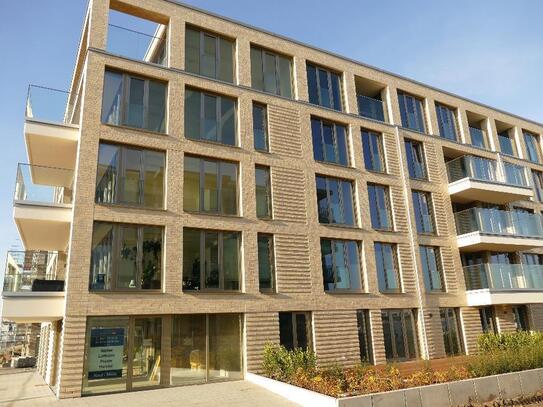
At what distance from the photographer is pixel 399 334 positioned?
18.7 metres

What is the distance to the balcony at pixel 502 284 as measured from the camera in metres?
20.5

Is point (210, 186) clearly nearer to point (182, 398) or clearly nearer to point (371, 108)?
point (182, 398)

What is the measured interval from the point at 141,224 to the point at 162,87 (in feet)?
18.0

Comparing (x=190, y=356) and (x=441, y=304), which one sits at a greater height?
(x=441, y=304)

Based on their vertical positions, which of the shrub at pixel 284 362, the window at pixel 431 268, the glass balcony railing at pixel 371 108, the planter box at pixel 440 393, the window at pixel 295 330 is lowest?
the planter box at pixel 440 393

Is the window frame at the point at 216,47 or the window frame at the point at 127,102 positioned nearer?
the window frame at the point at 127,102

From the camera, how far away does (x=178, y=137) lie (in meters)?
15.9

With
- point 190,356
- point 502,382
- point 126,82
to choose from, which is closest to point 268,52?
point 126,82

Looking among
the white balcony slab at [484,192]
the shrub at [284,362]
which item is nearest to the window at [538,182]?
the white balcony slab at [484,192]

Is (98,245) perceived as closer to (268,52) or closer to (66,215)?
(66,215)

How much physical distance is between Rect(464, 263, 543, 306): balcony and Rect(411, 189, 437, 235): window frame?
2822 millimetres

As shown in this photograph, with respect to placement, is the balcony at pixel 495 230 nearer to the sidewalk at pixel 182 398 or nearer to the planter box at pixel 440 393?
the planter box at pixel 440 393

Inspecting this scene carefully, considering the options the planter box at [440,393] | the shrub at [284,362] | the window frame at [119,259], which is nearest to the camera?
the planter box at [440,393]

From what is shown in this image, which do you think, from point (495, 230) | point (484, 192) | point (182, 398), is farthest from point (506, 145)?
point (182, 398)
